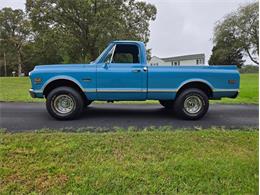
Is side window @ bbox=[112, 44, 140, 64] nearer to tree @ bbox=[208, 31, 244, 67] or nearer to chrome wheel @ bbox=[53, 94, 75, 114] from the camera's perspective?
chrome wheel @ bbox=[53, 94, 75, 114]

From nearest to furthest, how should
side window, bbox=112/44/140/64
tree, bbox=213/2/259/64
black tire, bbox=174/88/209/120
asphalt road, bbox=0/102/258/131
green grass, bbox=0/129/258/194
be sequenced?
green grass, bbox=0/129/258/194 < asphalt road, bbox=0/102/258/131 < black tire, bbox=174/88/209/120 < side window, bbox=112/44/140/64 < tree, bbox=213/2/259/64

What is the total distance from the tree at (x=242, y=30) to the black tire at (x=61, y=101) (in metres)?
43.6

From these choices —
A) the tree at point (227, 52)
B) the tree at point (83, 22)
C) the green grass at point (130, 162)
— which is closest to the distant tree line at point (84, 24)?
the tree at point (83, 22)

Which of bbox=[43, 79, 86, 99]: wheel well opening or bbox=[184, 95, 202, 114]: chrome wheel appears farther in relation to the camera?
bbox=[184, 95, 202, 114]: chrome wheel

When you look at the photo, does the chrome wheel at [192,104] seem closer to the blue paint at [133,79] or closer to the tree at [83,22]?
the blue paint at [133,79]

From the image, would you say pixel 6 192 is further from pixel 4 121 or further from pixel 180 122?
pixel 180 122

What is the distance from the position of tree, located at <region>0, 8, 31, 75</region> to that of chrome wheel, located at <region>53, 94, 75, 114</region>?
51.2m

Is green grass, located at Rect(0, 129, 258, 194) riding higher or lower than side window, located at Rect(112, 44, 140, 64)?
lower

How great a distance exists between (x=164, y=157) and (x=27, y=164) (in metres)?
2.09

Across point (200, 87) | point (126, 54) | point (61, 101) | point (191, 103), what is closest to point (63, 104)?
point (61, 101)

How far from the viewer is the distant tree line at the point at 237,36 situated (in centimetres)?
4394

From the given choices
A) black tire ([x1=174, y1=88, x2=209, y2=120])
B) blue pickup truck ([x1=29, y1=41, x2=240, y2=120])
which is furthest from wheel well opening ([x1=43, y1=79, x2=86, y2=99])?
black tire ([x1=174, y1=88, x2=209, y2=120])

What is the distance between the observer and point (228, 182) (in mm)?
3557

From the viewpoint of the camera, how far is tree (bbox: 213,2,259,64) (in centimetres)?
4380
